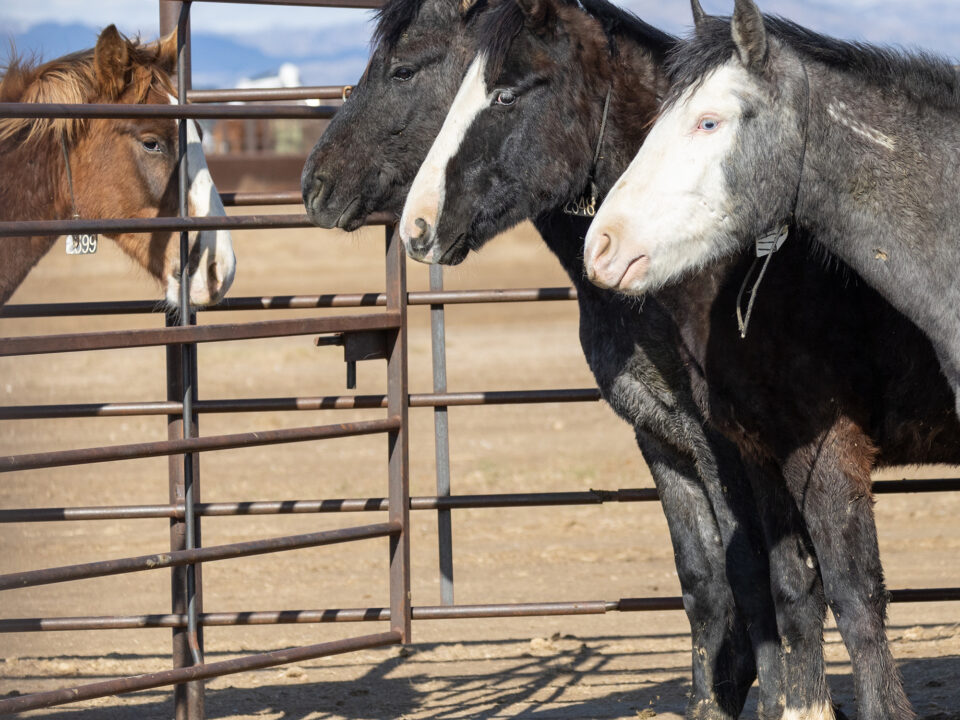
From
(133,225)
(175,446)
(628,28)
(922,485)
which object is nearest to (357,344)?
(175,446)

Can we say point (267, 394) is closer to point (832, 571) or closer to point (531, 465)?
point (531, 465)

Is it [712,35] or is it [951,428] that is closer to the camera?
[712,35]

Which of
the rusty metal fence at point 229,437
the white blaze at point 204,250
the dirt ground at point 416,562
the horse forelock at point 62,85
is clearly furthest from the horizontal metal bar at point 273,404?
the horse forelock at point 62,85

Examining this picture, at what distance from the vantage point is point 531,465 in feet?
29.6

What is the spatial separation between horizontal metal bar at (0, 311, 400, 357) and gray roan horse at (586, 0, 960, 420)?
1.12m

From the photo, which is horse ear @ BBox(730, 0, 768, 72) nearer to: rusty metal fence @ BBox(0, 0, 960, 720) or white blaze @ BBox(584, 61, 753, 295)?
white blaze @ BBox(584, 61, 753, 295)

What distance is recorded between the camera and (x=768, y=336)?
11.0ft

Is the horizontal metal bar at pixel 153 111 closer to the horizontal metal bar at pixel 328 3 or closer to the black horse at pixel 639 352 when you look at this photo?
the black horse at pixel 639 352

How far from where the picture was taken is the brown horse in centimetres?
391

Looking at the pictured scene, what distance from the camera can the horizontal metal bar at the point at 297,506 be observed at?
3767 mm

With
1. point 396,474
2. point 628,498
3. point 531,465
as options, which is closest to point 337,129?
point 396,474

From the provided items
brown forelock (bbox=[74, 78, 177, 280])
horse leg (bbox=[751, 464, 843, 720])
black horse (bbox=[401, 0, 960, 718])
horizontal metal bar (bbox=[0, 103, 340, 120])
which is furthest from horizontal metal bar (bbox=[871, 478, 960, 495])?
brown forelock (bbox=[74, 78, 177, 280])

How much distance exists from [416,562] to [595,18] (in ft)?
13.1

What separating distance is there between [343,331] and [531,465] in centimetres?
545
